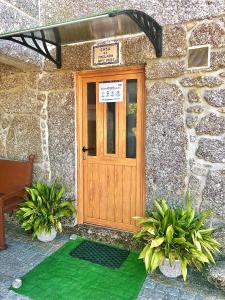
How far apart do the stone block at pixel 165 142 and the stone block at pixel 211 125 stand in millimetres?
190

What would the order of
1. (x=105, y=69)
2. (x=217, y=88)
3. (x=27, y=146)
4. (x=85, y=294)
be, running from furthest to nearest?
(x=27, y=146) → (x=105, y=69) → (x=217, y=88) → (x=85, y=294)

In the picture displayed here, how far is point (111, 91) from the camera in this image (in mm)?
3049

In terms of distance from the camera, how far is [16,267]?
2684mm

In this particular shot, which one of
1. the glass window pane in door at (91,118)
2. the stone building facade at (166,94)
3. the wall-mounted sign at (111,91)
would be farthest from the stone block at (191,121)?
the glass window pane in door at (91,118)

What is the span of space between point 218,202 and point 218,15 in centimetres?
180

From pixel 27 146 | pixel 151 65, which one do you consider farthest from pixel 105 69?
pixel 27 146

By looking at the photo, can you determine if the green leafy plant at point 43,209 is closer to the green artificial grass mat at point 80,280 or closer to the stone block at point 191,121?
the green artificial grass mat at point 80,280

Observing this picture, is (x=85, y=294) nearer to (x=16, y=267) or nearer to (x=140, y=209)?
(x=16, y=267)

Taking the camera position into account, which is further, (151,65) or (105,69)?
(105,69)

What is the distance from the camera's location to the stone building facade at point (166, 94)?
2.48 meters

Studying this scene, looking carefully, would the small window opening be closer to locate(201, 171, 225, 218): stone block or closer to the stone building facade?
the stone building facade

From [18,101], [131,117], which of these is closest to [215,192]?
[131,117]

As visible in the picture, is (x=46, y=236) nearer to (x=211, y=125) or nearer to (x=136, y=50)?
(x=211, y=125)

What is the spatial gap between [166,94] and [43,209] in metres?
1.97
